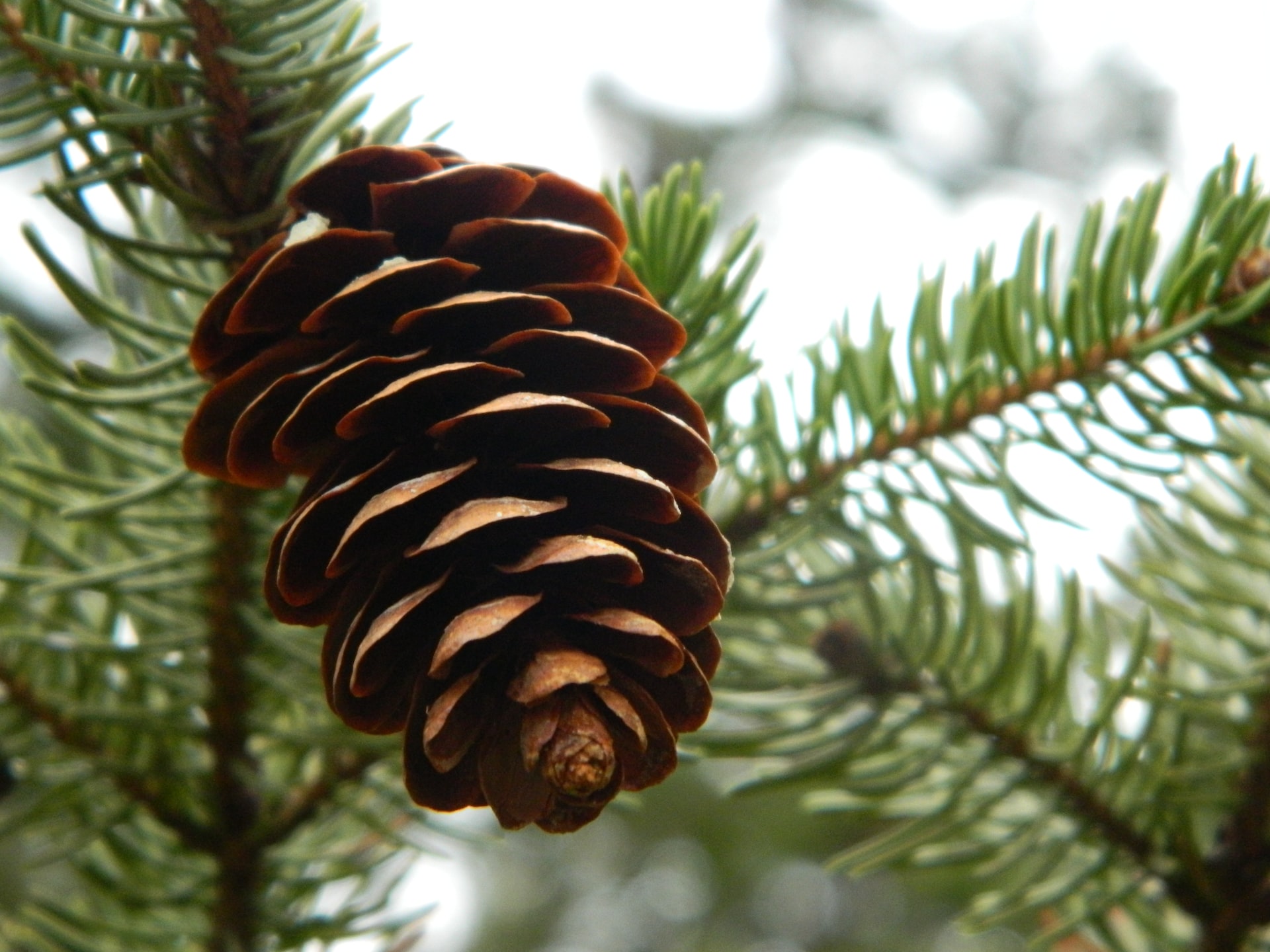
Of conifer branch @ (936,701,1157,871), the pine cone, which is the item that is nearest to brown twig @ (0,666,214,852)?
the pine cone

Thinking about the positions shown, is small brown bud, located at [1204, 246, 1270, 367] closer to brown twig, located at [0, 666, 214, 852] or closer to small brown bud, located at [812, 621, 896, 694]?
small brown bud, located at [812, 621, 896, 694]

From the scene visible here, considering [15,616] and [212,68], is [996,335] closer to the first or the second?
[212,68]

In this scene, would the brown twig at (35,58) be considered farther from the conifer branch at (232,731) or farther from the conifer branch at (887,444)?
the conifer branch at (887,444)

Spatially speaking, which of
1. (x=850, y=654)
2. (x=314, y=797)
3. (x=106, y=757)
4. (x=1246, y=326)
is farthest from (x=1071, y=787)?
(x=106, y=757)

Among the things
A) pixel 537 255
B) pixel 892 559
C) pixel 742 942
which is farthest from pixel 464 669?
pixel 742 942

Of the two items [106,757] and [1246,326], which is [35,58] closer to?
[106,757]

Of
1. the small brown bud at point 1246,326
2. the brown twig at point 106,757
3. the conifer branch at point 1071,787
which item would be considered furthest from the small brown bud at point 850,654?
the brown twig at point 106,757
